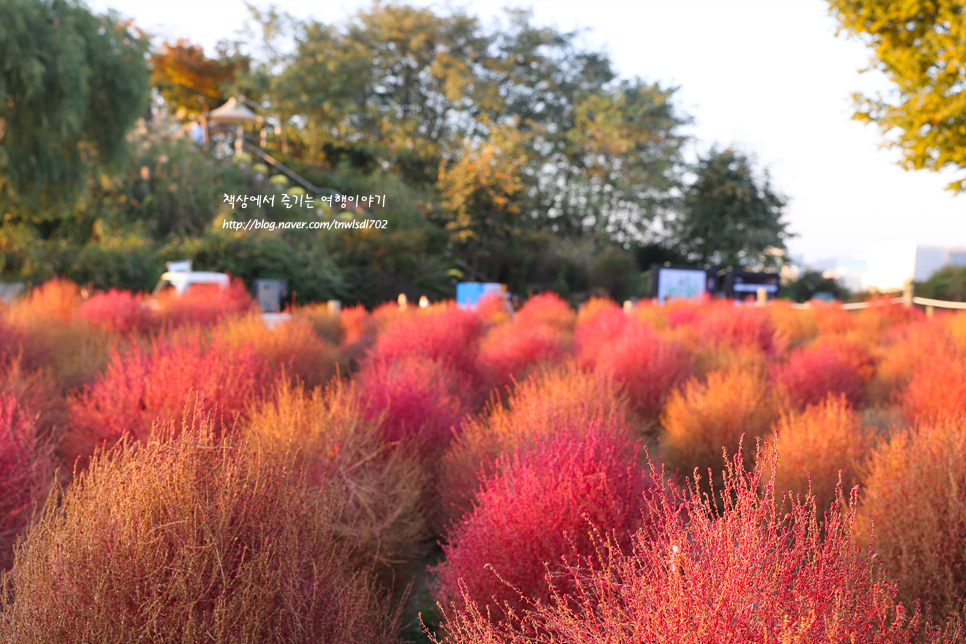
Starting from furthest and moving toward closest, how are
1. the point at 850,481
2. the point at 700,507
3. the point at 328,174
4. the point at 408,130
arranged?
the point at 408,130 → the point at 328,174 → the point at 850,481 → the point at 700,507

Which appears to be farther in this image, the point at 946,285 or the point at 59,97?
the point at 946,285

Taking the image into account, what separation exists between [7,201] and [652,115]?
867 inches

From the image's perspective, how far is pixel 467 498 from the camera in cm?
374

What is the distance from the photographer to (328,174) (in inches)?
943

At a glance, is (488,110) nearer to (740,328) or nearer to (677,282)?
(677,282)

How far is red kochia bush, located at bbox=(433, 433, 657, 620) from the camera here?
276cm

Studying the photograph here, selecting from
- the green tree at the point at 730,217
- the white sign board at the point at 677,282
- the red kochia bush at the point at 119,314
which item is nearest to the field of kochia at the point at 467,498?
the red kochia bush at the point at 119,314

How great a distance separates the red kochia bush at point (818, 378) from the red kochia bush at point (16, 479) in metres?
5.49

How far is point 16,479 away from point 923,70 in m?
14.4

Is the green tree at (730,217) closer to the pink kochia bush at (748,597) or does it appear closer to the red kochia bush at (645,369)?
the red kochia bush at (645,369)

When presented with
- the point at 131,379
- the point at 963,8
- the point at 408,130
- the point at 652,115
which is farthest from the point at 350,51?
the point at 131,379

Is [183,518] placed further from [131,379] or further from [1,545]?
[131,379]

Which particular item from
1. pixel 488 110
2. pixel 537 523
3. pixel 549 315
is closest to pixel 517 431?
pixel 537 523

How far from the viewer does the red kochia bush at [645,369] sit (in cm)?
616
